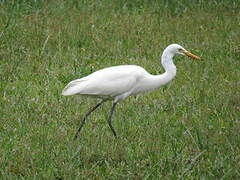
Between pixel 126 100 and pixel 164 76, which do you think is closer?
pixel 164 76

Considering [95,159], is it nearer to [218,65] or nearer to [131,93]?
[131,93]

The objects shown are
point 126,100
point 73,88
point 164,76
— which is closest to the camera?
point 73,88

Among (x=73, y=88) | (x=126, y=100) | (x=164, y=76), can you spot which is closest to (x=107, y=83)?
(x=73, y=88)

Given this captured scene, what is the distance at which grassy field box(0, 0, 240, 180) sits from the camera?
6223 millimetres

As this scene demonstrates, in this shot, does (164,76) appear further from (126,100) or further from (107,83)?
(126,100)

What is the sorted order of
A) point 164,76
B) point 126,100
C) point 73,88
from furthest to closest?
point 126,100 < point 164,76 < point 73,88

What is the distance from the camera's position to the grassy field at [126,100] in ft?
20.4

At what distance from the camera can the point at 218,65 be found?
364 inches

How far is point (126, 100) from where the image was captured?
8172 millimetres

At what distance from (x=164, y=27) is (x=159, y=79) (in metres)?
3.92

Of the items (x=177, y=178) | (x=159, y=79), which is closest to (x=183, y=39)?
(x=159, y=79)

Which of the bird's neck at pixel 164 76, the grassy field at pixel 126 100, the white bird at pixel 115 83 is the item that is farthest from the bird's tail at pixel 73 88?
the bird's neck at pixel 164 76

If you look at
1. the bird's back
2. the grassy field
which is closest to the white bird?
the bird's back

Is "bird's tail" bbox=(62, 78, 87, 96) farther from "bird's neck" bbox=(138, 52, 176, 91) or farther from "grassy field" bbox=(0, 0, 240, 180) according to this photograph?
"bird's neck" bbox=(138, 52, 176, 91)
